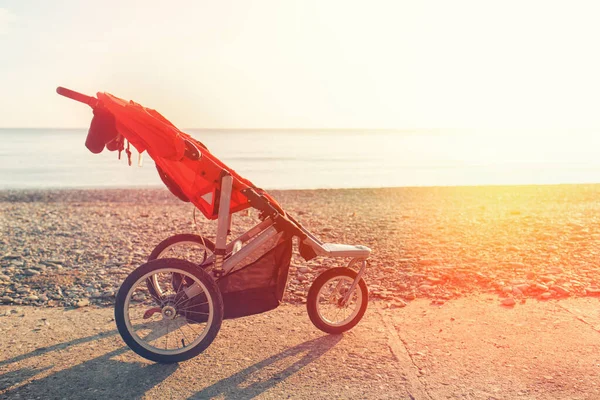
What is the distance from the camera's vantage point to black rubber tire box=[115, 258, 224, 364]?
4.25m

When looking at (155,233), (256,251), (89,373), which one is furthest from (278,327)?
(155,233)

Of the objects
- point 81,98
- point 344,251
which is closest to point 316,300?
point 344,251

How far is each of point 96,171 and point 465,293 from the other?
2653cm

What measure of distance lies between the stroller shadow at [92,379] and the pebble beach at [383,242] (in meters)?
1.39

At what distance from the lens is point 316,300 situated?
4.89 m

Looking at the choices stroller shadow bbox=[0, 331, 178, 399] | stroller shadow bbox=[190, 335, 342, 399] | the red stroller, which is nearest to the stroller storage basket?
the red stroller

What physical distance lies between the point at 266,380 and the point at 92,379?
1.19 meters

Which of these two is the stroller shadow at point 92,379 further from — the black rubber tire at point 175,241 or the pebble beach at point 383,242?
the pebble beach at point 383,242

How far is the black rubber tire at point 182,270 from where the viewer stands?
425cm

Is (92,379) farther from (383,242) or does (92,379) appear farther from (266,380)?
(383,242)

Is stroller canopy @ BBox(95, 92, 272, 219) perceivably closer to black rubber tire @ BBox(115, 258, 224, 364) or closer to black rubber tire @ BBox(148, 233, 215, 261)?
black rubber tire @ BBox(115, 258, 224, 364)

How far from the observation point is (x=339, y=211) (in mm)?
12586

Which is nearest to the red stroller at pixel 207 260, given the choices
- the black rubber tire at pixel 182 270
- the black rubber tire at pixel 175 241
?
the black rubber tire at pixel 182 270

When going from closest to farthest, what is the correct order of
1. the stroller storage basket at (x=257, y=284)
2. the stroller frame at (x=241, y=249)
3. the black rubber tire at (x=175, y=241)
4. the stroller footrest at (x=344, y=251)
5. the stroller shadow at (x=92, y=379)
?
1. the stroller shadow at (x=92, y=379)
2. the stroller frame at (x=241, y=249)
3. the stroller storage basket at (x=257, y=284)
4. the stroller footrest at (x=344, y=251)
5. the black rubber tire at (x=175, y=241)
